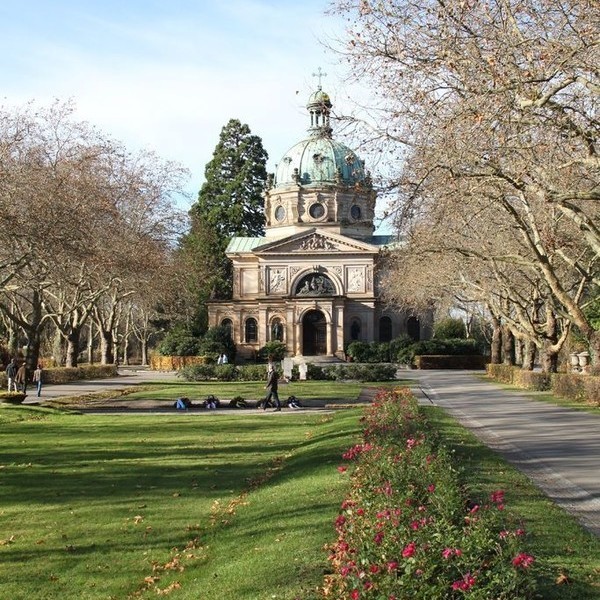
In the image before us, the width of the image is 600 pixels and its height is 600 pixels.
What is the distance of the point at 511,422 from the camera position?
22.5 metres

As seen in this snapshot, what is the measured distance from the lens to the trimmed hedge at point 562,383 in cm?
2791

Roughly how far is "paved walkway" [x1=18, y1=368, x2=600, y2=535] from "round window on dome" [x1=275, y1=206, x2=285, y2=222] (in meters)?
50.1

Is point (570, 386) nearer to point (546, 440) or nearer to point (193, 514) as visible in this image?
point (546, 440)

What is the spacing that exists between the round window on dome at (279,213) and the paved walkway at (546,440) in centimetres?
5235

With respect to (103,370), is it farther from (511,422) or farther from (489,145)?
(489,145)

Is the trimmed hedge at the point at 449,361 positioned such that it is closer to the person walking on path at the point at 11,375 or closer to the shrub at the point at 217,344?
the shrub at the point at 217,344

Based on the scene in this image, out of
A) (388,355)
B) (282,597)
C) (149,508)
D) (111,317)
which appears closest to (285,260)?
(388,355)

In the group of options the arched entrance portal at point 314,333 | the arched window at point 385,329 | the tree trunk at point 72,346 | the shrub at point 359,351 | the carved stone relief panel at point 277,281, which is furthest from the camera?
the arched window at point 385,329

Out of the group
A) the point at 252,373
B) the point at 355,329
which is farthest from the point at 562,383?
the point at 355,329

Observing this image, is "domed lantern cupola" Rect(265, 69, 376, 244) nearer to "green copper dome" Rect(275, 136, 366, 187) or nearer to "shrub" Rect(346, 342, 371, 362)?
"green copper dome" Rect(275, 136, 366, 187)

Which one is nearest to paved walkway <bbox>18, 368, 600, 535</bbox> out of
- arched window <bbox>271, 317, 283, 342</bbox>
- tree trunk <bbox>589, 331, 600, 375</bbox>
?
tree trunk <bbox>589, 331, 600, 375</bbox>

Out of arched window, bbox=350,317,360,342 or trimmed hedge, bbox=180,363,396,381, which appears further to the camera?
arched window, bbox=350,317,360,342

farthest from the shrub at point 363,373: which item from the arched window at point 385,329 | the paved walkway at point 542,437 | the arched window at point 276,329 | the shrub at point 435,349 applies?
the arched window at point 385,329

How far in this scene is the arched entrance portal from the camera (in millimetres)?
78562
